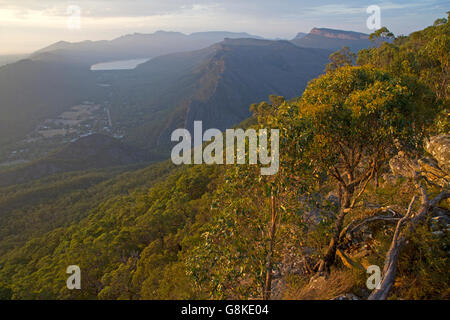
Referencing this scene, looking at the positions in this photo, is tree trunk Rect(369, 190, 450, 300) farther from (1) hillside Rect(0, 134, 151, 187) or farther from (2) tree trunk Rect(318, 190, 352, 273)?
(1) hillside Rect(0, 134, 151, 187)

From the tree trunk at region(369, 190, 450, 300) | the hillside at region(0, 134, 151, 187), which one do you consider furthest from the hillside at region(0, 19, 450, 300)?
the hillside at region(0, 134, 151, 187)

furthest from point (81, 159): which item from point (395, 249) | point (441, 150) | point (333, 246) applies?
point (395, 249)

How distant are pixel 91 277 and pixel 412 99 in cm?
2515

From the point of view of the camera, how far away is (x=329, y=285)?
19.8 feet

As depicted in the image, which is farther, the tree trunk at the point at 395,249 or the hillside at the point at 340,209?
the hillside at the point at 340,209

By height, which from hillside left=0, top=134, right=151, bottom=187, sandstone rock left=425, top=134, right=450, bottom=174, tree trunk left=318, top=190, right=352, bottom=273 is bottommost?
hillside left=0, top=134, right=151, bottom=187

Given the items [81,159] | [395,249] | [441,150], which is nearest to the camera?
[395,249]

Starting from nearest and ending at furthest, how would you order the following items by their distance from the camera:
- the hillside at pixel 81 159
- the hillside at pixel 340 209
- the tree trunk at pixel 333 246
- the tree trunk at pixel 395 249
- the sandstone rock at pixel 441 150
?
the tree trunk at pixel 395 249
the hillside at pixel 340 209
the tree trunk at pixel 333 246
the sandstone rock at pixel 441 150
the hillside at pixel 81 159

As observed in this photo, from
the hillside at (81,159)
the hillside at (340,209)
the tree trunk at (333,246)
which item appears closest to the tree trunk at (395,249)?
the hillside at (340,209)

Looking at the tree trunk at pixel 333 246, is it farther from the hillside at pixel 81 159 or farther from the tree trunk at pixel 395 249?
the hillside at pixel 81 159

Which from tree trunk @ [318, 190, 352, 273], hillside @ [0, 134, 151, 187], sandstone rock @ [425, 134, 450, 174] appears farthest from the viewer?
hillside @ [0, 134, 151, 187]

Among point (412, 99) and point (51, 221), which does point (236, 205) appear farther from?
point (51, 221)

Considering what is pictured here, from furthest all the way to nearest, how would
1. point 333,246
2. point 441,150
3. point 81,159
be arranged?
point 81,159 → point 441,150 → point 333,246

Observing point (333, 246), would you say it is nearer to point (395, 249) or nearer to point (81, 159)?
point (395, 249)
